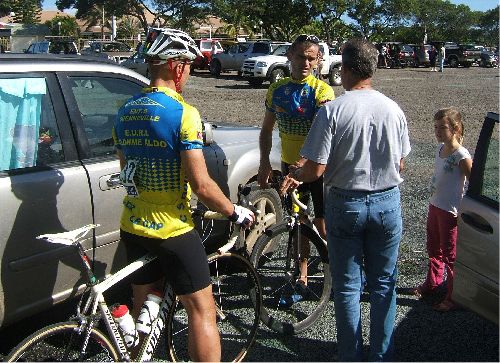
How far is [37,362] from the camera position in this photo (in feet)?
8.36

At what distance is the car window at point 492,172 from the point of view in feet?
10.9

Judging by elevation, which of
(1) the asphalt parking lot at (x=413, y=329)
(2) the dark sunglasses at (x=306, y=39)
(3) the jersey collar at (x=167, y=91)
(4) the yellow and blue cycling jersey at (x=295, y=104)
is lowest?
(1) the asphalt parking lot at (x=413, y=329)

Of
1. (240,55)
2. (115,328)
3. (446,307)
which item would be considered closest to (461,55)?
(240,55)

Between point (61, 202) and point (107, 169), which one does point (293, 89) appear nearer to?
point (107, 169)

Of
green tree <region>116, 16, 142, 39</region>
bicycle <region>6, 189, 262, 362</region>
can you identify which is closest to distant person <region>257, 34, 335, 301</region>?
bicycle <region>6, 189, 262, 362</region>

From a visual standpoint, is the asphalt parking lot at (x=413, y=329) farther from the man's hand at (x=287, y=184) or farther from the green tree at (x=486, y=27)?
the green tree at (x=486, y=27)

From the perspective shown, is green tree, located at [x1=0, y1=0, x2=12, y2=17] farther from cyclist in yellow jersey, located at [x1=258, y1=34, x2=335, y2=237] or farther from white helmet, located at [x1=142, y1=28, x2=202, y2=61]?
white helmet, located at [x1=142, y1=28, x2=202, y2=61]

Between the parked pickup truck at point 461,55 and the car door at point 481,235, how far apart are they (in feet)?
139

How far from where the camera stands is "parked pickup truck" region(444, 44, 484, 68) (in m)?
42.3

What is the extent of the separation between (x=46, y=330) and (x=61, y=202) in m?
0.96

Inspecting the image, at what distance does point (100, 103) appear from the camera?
152 inches

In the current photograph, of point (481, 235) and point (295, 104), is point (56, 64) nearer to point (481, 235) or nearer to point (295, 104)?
point (295, 104)

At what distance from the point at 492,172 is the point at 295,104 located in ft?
4.43

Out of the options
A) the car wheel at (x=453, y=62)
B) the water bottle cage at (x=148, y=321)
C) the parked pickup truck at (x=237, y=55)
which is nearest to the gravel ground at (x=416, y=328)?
the water bottle cage at (x=148, y=321)
